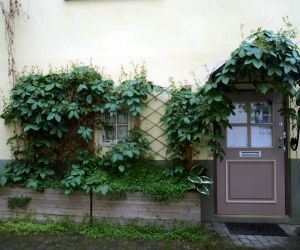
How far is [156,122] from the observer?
16.5ft

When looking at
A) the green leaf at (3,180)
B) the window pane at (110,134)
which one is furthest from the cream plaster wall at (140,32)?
the window pane at (110,134)

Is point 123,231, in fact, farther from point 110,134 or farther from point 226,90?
point 226,90

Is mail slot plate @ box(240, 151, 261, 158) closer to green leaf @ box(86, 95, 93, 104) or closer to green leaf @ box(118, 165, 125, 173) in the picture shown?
green leaf @ box(118, 165, 125, 173)

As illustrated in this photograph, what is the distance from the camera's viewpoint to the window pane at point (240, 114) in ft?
16.3

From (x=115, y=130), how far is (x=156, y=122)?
710 millimetres

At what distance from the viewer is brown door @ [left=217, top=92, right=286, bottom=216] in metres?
4.89

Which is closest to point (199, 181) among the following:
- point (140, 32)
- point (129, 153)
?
point (129, 153)

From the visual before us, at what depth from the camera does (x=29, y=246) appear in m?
3.98

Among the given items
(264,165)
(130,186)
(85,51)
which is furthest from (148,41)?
(264,165)

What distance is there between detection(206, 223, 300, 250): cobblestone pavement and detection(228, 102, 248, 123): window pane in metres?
1.68

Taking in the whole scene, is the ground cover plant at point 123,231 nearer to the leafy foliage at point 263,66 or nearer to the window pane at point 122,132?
the window pane at point 122,132

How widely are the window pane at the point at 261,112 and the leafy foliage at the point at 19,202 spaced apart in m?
3.75

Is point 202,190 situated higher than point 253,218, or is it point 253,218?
point 202,190

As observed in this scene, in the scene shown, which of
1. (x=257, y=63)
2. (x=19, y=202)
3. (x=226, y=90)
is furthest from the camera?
(x=19, y=202)
